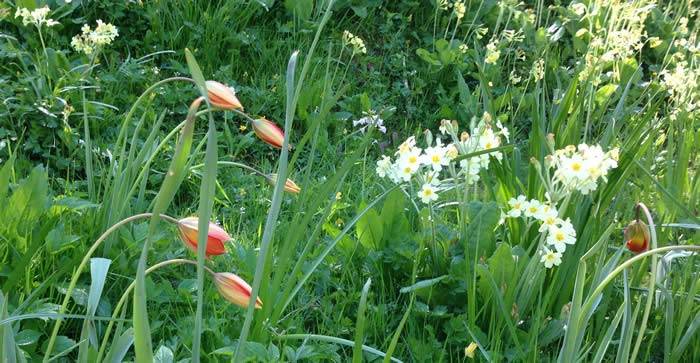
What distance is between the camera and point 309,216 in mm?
Result: 1646

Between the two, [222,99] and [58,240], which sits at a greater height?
[222,99]

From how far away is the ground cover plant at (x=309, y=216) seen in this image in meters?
1.42

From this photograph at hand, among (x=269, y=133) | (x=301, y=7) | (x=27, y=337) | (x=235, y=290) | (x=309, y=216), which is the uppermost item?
(x=269, y=133)

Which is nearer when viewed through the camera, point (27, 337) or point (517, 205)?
point (27, 337)

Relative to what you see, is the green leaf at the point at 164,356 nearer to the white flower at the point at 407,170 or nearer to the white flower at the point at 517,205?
the white flower at the point at 407,170

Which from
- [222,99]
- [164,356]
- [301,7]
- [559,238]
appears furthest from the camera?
[301,7]

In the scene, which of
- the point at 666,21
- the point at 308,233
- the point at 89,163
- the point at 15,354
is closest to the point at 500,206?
the point at 308,233

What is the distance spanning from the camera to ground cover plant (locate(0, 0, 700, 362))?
1.42m

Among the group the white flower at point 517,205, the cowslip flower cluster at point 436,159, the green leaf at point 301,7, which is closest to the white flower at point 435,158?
the cowslip flower cluster at point 436,159

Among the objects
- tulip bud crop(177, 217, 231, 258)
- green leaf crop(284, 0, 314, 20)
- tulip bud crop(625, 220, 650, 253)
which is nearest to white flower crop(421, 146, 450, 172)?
tulip bud crop(625, 220, 650, 253)

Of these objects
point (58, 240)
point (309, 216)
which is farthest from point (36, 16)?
point (309, 216)

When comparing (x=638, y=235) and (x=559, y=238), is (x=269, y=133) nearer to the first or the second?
(x=638, y=235)

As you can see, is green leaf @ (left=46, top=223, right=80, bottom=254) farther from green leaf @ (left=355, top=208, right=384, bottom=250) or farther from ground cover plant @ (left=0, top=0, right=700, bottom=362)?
green leaf @ (left=355, top=208, right=384, bottom=250)

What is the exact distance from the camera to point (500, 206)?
6.72 ft
